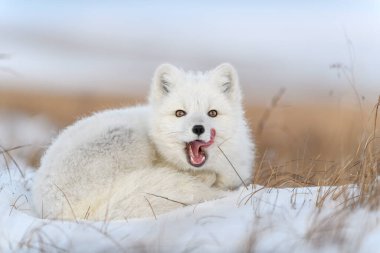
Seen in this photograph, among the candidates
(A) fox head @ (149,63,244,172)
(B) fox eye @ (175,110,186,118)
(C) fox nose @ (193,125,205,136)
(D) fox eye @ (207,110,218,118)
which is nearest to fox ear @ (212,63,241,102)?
(A) fox head @ (149,63,244,172)

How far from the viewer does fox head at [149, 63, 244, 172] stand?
462 cm

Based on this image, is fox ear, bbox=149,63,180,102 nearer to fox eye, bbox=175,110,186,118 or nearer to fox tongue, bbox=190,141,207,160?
fox eye, bbox=175,110,186,118

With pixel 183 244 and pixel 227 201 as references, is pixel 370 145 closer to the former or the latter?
pixel 227 201

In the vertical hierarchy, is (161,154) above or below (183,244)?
above

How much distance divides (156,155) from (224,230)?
1412 mm

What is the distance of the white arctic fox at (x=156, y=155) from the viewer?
169 inches

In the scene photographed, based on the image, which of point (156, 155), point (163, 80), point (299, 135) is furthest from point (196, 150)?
point (299, 135)

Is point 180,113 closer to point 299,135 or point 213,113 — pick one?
point 213,113

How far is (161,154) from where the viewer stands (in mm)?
4836

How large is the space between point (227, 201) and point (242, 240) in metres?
0.74

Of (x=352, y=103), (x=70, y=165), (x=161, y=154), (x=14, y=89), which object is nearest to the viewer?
(x=70, y=165)

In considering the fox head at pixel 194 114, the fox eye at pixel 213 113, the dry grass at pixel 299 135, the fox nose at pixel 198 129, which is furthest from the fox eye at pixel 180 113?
Result: the dry grass at pixel 299 135

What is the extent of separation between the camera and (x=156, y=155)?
192 inches

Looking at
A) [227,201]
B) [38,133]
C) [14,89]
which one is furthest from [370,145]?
[14,89]
